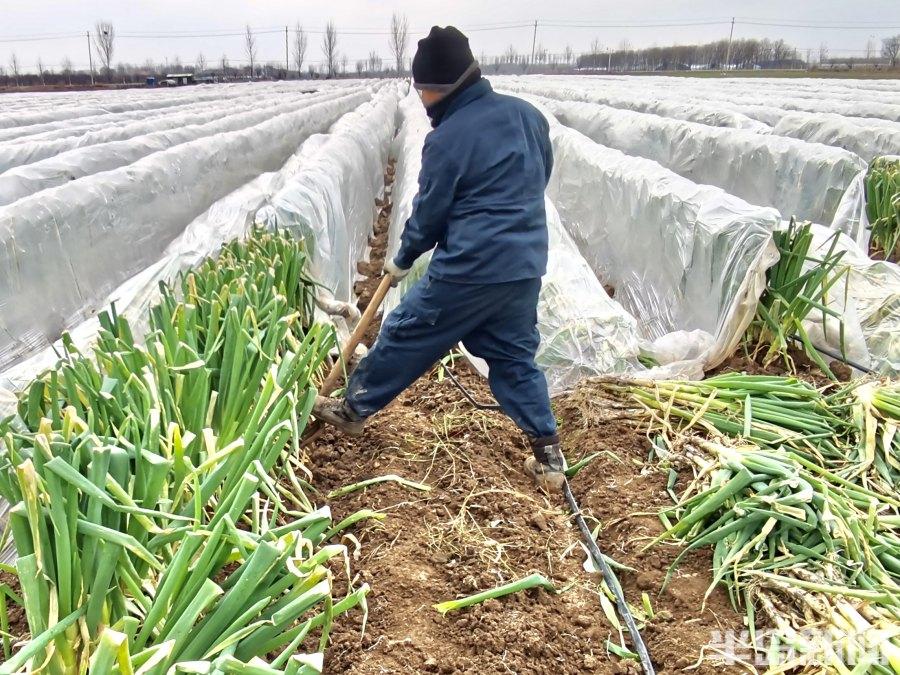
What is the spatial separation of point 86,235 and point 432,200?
2.98 meters

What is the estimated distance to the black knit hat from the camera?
246 centimetres

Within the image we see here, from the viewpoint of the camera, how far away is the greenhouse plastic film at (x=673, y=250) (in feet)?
11.4

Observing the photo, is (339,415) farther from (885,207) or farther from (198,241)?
(885,207)

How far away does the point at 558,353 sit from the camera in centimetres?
345

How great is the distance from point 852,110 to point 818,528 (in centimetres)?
939

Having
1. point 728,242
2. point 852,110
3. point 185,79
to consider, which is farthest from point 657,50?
point 728,242

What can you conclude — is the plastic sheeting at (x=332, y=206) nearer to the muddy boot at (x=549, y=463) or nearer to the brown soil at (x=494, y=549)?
the brown soil at (x=494, y=549)

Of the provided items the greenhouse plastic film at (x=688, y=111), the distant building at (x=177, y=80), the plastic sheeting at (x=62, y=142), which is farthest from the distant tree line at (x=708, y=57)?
the plastic sheeting at (x=62, y=142)

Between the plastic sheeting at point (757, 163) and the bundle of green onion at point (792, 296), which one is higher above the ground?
the plastic sheeting at point (757, 163)

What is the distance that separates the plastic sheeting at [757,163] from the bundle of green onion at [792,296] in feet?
6.60

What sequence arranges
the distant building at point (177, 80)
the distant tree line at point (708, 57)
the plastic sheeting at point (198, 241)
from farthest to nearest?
the distant tree line at point (708, 57), the distant building at point (177, 80), the plastic sheeting at point (198, 241)

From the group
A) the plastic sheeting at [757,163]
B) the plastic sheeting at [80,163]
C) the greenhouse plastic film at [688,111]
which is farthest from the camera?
the greenhouse plastic film at [688,111]

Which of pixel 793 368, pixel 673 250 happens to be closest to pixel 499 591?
pixel 793 368

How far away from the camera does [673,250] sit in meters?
4.11
